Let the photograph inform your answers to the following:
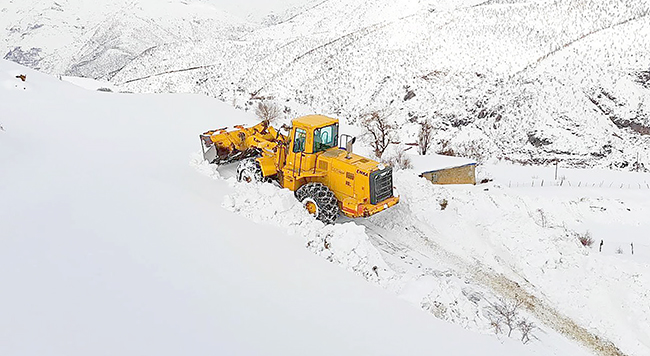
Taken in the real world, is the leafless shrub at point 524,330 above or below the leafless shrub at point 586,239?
above

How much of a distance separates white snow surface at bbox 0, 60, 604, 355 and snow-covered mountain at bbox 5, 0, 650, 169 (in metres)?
28.1

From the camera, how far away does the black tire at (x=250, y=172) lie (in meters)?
11.9

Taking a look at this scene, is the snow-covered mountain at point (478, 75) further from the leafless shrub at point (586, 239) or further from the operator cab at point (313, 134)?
the operator cab at point (313, 134)

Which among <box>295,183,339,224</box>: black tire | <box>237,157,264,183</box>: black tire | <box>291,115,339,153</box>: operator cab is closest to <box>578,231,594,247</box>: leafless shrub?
<box>295,183,339,224</box>: black tire

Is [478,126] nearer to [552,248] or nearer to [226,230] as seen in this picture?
[552,248]

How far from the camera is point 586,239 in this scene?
48.4ft

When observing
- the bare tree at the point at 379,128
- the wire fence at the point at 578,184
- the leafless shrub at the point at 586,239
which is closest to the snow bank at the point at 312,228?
the leafless shrub at the point at 586,239

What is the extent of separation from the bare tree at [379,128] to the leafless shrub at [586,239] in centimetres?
1300

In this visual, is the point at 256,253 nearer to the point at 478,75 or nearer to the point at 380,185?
the point at 380,185

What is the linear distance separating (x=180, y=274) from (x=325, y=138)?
6169mm

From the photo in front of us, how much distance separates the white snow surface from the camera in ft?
16.1

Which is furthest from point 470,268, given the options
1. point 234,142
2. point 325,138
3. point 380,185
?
point 234,142

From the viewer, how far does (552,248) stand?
36.9ft

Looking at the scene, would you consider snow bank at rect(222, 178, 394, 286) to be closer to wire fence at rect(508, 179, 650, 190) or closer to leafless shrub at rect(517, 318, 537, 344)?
leafless shrub at rect(517, 318, 537, 344)
